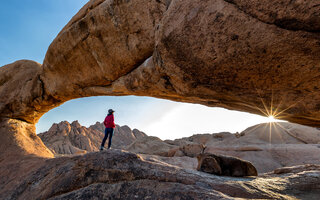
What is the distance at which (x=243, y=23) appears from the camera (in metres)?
2.76

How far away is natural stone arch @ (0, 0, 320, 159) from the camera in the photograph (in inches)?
105

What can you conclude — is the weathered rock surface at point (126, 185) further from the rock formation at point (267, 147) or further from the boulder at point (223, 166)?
the rock formation at point (267, 147)

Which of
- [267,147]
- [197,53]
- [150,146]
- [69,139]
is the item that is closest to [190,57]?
[197,53]

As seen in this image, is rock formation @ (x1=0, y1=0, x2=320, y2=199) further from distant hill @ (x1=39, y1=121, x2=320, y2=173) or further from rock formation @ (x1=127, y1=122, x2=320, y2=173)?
rock formation @ (x1=127, y1=122, x2=320, y2=173)

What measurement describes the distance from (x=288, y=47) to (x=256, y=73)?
730mm

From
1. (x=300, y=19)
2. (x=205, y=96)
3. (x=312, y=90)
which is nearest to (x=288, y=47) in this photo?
(x=300, y=19)

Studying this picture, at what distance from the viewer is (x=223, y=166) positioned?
4.96 m

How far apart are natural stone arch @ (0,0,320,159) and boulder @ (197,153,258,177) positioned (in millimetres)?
1792

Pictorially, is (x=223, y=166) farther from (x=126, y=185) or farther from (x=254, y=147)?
(x=254, y=147)

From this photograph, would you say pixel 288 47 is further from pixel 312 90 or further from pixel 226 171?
pixel 226 171

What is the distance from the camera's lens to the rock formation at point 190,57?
263cm

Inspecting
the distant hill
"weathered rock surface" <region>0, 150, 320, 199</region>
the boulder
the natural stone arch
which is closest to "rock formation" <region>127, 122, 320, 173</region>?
the distant hill

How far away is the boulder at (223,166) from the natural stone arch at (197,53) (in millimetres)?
1792

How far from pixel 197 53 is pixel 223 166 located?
3.59 m
